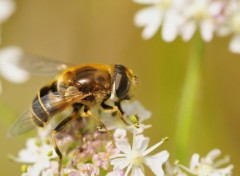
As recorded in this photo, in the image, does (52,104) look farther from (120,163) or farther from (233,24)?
(233,24)

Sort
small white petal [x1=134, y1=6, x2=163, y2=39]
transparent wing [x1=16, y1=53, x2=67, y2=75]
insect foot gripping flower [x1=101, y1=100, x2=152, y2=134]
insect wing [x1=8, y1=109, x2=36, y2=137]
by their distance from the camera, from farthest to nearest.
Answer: small white petal [x1=134, y1=6, x2=163, y2=39]
transparent wing [x1=16, y1=53, x2=67, y2=75]
insect foot gripping flower [x1=101, y1=100, x2=152, y2=134]
insect wing [x1=8, y1=109, x2=36, y2=137]

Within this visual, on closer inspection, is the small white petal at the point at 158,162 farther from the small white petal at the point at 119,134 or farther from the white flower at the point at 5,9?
the white flower at the point at 5,9

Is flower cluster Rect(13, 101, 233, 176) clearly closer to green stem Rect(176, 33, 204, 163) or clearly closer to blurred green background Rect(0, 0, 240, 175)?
green stem Rect(176, 33, 204, 163)

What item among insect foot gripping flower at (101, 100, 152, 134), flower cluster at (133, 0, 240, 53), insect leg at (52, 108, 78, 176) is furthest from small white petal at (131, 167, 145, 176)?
flower cluster at (133, 0, 240, 53)

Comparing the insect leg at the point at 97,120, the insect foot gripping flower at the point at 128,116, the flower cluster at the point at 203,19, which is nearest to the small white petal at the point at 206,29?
the flower cluster at the point at 203,19

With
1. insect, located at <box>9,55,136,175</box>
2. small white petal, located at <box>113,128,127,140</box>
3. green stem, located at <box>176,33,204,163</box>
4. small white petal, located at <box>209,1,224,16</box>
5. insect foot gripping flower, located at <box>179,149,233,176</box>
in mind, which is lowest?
insect foot gripping flower, located at <box>179,149,233,176</box>

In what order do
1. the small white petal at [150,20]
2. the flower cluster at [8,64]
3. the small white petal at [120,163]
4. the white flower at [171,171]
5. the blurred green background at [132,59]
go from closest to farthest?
the small white petal at [120,163], the white flower at [171,171], the small white petal at [150,20], the flower cluster at [8,64], the blurred green background at [132,59]
